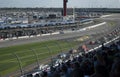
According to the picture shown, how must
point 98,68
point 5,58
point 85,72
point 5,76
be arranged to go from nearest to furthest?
point 98,68 → point 85,72 → point 5,76 → point 5,58

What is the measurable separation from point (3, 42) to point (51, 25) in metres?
29.5

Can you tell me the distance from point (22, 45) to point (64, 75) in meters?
35.1

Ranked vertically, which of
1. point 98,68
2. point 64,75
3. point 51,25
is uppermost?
point 98,68

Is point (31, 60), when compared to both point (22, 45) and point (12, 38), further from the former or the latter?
point (12, 38)

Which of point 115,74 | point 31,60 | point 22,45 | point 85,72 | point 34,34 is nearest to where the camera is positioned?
point 115,74

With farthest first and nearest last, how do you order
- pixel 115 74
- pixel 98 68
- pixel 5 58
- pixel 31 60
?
1. pixel 5 58
2. pixel 31 60
3. pixel 98 68
4. pixel 115 74

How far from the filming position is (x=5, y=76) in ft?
83.7

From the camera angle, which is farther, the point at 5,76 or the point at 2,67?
the point at 2,67

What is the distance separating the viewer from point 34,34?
5659 centimetres

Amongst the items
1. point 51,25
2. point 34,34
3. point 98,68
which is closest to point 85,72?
point 98,68

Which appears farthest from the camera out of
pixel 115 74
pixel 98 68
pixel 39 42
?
pixel 39 42

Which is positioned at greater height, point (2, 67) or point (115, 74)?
point (115, 74)

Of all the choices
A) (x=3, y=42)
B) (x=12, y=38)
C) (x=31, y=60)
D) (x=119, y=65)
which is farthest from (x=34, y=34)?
(x=119, y=65)

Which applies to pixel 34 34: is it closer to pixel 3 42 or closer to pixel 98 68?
pixel 3 42
